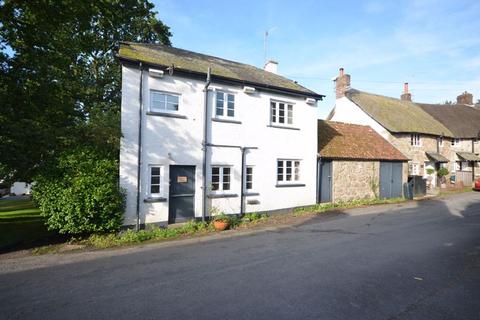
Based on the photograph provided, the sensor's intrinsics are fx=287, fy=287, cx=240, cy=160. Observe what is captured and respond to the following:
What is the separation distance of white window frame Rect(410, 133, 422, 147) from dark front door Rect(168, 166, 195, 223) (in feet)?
70.1

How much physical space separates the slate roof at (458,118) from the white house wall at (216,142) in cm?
2483

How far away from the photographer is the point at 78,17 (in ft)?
33.3

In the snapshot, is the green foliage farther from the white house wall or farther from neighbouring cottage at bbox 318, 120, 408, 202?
the white house wall

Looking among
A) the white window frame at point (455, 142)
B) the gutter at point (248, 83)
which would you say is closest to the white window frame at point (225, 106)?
the gutter at point (248, 83)

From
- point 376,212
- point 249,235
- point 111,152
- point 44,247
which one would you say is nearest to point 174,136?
point 111,152

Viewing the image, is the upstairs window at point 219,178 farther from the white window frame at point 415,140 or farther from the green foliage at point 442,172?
the green foliage at point 442,172

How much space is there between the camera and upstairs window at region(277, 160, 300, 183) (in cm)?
1480

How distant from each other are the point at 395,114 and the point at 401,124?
2.19 m

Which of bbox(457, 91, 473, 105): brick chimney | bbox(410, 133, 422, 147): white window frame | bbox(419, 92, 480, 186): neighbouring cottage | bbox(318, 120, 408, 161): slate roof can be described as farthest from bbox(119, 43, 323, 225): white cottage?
bbox(457, 91, 473, 105): brick chimney

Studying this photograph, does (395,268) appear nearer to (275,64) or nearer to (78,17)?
(78,17)

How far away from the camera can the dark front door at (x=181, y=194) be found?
11703 mm

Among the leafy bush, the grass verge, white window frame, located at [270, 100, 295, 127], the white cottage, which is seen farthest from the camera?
white window frame, located at [270, 100, 295, 127]

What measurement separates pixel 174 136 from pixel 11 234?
25.9 ft

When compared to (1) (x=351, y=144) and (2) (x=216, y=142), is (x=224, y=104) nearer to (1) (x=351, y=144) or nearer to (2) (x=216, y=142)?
(2) (x=216, y=142)
